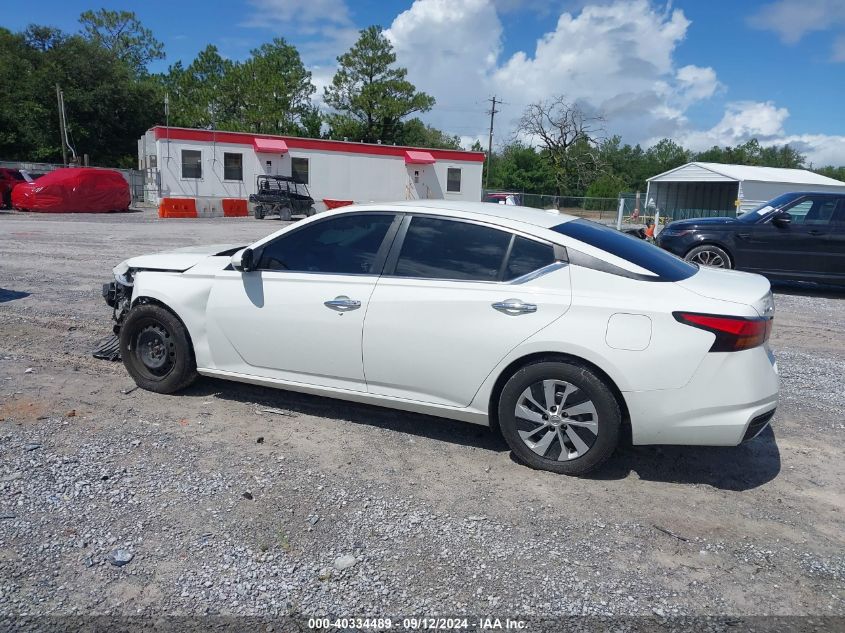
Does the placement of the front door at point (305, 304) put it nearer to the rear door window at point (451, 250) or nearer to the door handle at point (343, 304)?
the door handle at point (343, 304)

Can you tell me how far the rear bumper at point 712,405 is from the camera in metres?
3.73

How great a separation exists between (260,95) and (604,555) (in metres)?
56.9

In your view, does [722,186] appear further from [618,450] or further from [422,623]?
[422,623]

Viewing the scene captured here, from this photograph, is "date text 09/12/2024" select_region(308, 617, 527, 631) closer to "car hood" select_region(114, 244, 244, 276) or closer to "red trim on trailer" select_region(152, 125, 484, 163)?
"car hood" select_region(114, 244, 244, 276)

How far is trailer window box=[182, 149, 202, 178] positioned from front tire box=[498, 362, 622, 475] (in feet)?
100

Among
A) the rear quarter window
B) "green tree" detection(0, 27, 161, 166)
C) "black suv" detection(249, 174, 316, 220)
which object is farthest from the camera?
"green tree" detection(0, 27, 161, 166)

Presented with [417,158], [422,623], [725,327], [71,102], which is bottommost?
[422,623]

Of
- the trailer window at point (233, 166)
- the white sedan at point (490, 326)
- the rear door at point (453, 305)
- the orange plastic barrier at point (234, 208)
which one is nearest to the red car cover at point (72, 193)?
the orange plastic barrier at point (234, 208)

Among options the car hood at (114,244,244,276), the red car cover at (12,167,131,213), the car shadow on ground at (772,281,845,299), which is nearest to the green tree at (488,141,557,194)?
the red car cover at (12,167,131,213)

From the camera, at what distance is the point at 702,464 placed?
4.37 meters

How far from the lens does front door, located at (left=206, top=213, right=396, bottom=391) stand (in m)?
4.48

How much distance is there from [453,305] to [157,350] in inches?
99.0

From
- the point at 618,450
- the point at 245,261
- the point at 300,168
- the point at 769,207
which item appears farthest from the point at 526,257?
the point at 300,168

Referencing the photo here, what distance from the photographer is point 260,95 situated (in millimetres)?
54906
